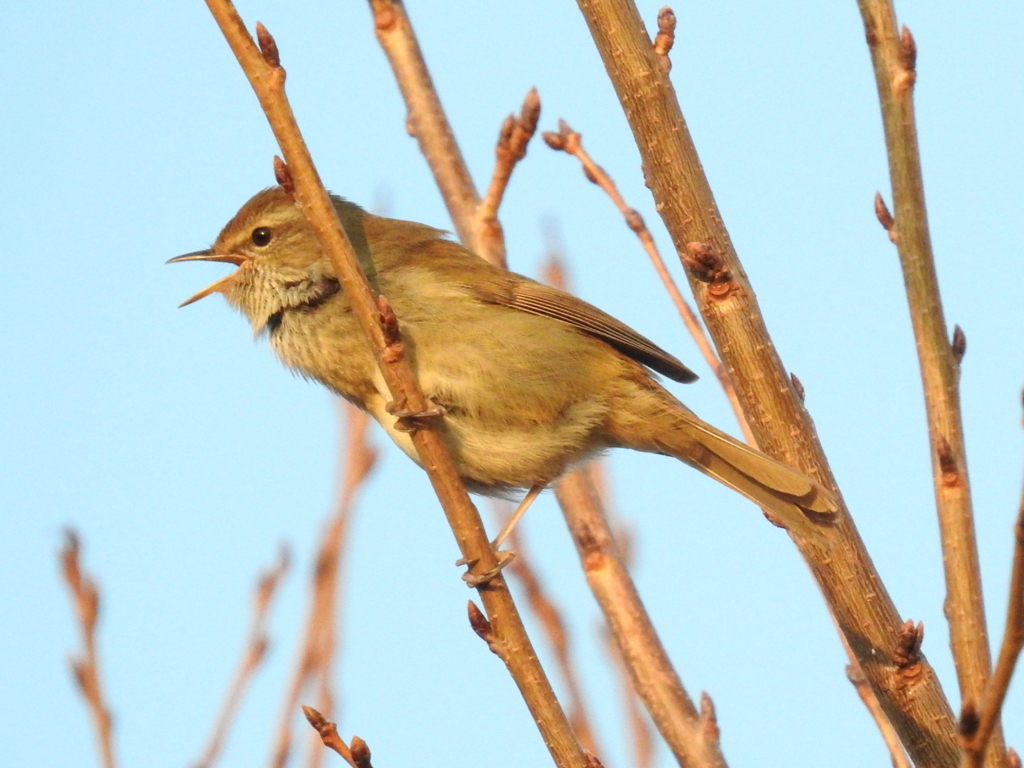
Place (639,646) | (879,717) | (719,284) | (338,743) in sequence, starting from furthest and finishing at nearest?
(639,646), (879,717), (719,284), (338,743)

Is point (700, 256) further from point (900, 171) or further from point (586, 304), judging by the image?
point (586, 304)

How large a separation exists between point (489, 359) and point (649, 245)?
688 millimetres

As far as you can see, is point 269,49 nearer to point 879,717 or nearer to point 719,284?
point 719,284

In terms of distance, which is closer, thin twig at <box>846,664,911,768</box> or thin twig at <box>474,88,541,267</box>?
thin twig at <box>846,664,911,768</box>

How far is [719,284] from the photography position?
9.82ft

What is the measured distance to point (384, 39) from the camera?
5031 mm

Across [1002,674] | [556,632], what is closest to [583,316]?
[556,632]

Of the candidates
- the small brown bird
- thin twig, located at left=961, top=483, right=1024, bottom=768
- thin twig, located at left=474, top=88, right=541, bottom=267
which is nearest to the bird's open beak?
the small brown bird

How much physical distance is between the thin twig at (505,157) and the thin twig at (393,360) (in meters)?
1.86

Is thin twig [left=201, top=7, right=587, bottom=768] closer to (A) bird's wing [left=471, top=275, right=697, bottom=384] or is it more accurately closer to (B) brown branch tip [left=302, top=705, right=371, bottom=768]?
(B) brown branch tip [left=302, top=705, right=371, bottom=768]

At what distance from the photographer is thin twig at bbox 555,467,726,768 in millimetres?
3541

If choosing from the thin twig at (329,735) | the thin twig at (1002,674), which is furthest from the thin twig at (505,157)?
the thin twig at (1002,674)

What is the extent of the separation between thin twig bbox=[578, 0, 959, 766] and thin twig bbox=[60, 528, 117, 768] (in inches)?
62.6

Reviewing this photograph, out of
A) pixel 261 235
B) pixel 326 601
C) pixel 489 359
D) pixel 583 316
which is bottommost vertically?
pixel 326 601
